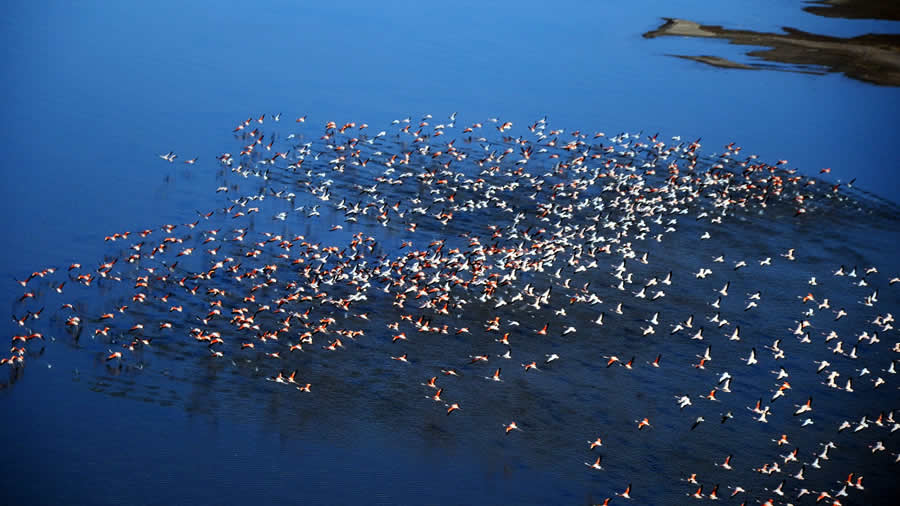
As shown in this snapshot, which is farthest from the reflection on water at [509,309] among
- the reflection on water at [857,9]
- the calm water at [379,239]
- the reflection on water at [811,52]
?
the reflection on water at [857,9]

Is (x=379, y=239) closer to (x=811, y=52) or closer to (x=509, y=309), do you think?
(x=509, y=309)

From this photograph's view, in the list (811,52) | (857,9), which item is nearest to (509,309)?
(811,52)

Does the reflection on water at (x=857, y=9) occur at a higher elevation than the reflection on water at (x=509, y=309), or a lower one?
higher

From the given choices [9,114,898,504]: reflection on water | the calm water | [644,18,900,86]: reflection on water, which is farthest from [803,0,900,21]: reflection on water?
[9,114,898,504]: reflection on water

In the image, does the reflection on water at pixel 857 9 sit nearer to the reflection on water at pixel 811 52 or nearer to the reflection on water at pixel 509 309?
the reflection on water at pixel 811 52

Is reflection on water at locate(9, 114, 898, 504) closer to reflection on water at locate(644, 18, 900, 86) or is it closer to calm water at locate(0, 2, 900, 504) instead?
calm water at locate(0, 2, 900, 504)

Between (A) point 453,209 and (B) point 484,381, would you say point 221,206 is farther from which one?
(B) point 484,381

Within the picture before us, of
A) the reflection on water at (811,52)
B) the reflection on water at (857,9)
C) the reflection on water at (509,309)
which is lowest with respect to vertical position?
the reflection on water at (509,309)

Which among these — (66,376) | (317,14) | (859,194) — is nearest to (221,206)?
(66,376)
